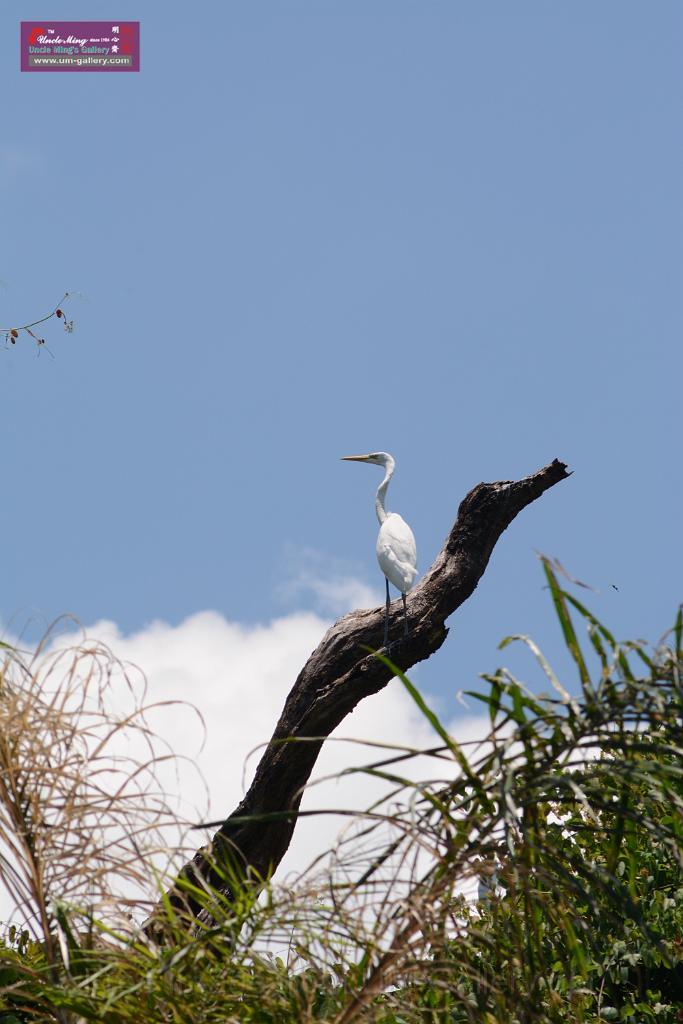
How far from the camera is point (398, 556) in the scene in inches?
276

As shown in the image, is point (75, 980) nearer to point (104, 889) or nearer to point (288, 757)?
point (104, 889)

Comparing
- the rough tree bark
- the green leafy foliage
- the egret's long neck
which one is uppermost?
the egret's long neck

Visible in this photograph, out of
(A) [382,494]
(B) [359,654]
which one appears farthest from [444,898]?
(A) [382,494]

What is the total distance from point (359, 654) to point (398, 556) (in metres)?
0.66

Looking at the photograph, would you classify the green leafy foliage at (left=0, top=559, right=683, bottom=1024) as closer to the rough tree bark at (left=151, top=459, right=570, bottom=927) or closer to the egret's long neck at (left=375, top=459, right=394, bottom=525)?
the rough tree bark at (left=151, top=459, right=570, bottom=927)

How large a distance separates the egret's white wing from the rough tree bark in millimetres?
102

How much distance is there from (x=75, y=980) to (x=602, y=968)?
1842 millimetres

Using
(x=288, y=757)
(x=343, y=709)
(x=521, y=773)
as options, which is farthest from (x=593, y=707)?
(x=343, y=709)

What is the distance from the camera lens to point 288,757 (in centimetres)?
604

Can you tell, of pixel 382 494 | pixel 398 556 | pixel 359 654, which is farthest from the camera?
pixel 382 494

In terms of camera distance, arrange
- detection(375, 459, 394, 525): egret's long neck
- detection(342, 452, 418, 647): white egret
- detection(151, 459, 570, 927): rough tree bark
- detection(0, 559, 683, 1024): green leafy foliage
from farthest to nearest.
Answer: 1. detection(375, 459, 394, 525): egret's long neck
2. detection(342, 452, 418, 647): white egret
3. detection(151, 459, 570, 927): rough tree bark
4. detection(0, 559, 683, 1024): green leafy foliage

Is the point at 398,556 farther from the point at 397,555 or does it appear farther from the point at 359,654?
the point at 359,654

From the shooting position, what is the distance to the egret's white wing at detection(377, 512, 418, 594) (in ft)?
22.6

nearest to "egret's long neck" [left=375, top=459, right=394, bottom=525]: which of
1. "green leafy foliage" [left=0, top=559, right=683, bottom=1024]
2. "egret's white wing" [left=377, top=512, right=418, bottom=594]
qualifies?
"egret's white wing" [left=377, top=512, right=418, bottom=594]
